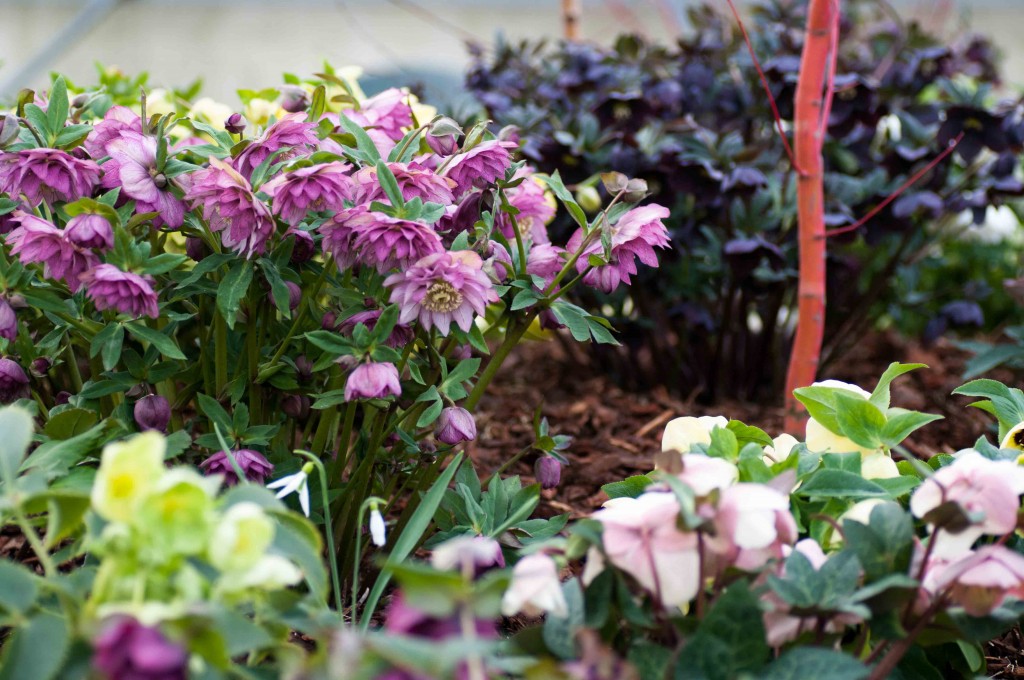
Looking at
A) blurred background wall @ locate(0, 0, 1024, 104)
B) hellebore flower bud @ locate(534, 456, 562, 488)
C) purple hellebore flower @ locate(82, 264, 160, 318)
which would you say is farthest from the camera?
blurred background wall @ locate(0, 0, 1024, 104)

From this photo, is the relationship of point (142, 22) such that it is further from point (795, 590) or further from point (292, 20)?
point (795, 590)

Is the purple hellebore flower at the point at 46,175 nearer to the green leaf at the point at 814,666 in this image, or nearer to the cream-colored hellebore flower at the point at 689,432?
the cream-colored hellebore flower at the point at 689,432

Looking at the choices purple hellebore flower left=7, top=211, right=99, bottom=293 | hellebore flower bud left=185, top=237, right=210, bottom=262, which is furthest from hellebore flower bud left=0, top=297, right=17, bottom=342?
hellebore flower bud left=185, top=237, right=210, bottom=262

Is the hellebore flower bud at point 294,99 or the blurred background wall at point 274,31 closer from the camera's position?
the hellebore flower bud at point 294,99

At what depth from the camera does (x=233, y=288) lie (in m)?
0.85

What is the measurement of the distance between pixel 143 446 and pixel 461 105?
148 cm

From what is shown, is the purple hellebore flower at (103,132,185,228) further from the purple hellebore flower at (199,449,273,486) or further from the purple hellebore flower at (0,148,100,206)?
the purple hellebore flower at (199,449,273,486)

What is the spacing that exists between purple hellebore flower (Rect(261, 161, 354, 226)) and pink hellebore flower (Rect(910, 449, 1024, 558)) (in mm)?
519

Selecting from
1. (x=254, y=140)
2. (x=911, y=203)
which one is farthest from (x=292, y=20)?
(x=254, y=140)

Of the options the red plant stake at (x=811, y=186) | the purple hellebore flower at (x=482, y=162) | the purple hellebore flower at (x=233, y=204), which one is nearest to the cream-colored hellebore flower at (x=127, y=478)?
the purple hellebore flower at (x=233, y=204)

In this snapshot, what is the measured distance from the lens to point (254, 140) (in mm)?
869

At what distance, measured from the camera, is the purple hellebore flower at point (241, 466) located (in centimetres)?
84

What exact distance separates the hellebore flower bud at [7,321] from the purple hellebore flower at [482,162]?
41 cm

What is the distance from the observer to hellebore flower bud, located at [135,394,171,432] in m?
0.90
